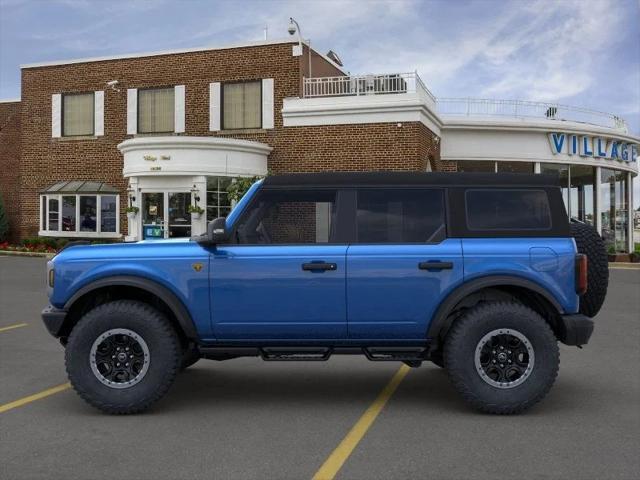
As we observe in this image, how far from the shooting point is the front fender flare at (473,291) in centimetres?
524

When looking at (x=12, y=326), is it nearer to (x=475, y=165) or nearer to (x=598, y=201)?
(x=475, y=165)

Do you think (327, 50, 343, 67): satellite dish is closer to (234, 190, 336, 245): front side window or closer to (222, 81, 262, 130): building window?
(222, 81, 262, 130): building window

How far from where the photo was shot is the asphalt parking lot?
4121 mm

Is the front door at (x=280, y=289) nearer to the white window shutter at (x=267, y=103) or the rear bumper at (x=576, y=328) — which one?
the rear bumper at (x=576, y=328)

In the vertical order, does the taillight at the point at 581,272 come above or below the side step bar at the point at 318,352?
above

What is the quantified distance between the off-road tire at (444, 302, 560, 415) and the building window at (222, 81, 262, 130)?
65.0 ft

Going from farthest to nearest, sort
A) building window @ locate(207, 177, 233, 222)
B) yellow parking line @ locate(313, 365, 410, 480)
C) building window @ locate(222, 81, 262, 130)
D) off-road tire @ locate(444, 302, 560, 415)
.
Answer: building window @ locate(222, 81, 262, 130)
building window @ locate(207, 177, 233, 222)
off-road tire @ locate(444, 302, 560, 415)
yellow parking line @ locate(313, 365, 410, 480)

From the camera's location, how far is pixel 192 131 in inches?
990

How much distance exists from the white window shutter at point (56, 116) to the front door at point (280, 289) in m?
24.3

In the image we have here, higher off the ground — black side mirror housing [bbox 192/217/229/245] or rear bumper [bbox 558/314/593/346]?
black side mirror housing [bbox 192/217/229/245]

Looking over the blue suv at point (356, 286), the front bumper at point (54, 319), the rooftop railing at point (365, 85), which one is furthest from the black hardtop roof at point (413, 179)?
the rooftop railing at point (365, 85)

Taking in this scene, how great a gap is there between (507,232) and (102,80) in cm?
2419

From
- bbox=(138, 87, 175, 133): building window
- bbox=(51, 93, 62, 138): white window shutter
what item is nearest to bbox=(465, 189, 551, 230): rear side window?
bbox=(138, 87, 175, 133): building window

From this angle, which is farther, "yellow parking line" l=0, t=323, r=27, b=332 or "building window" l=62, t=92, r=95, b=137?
"building window" l=62, t=92, r=95, b=137
